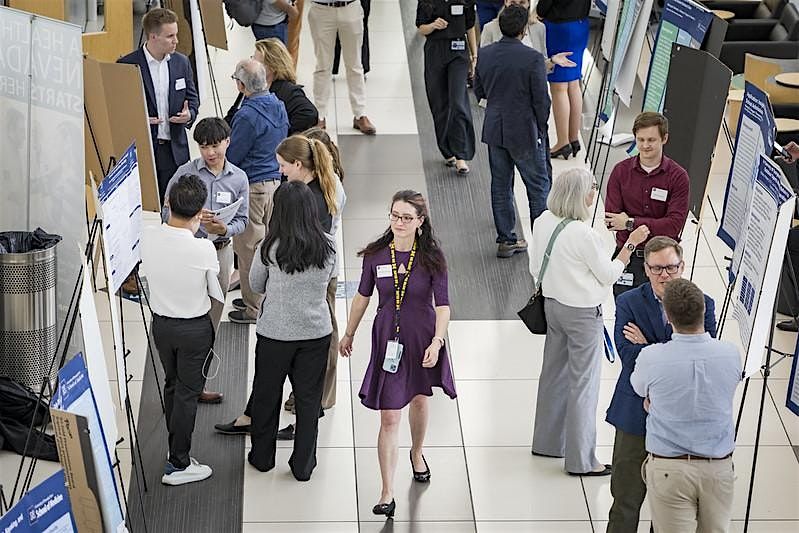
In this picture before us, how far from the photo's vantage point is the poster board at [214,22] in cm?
893

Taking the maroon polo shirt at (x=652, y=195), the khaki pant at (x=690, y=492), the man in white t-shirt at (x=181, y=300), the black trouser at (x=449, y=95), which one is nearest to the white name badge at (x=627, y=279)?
the maroon polo shirt at (x=652, y=195)

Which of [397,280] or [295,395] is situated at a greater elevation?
[397,280]

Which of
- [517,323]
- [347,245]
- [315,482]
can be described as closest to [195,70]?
[347,245]

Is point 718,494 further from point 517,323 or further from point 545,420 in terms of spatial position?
point 517,323

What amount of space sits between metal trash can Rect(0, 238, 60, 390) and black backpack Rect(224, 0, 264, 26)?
3459 millimetres

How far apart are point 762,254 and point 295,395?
2.20 metres

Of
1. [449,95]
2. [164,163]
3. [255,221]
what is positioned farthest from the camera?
[449,95]

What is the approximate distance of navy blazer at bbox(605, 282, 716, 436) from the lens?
4965 mm

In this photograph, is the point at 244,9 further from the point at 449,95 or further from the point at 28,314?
the point at 28,314

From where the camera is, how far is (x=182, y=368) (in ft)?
19.0

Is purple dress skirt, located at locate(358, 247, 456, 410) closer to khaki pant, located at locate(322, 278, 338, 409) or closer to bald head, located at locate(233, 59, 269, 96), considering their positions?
khaki pant, located at locate(322, 278, 338, 409)

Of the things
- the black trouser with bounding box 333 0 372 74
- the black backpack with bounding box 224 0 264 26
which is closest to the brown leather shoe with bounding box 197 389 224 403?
the black backpack with bounding box 224 0 264 26

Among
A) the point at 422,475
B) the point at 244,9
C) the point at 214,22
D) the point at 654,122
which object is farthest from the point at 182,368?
the point at 244,9

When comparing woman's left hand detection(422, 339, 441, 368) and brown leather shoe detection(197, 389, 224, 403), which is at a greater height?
woman's left hand detection(422, 339, 441, 368)
